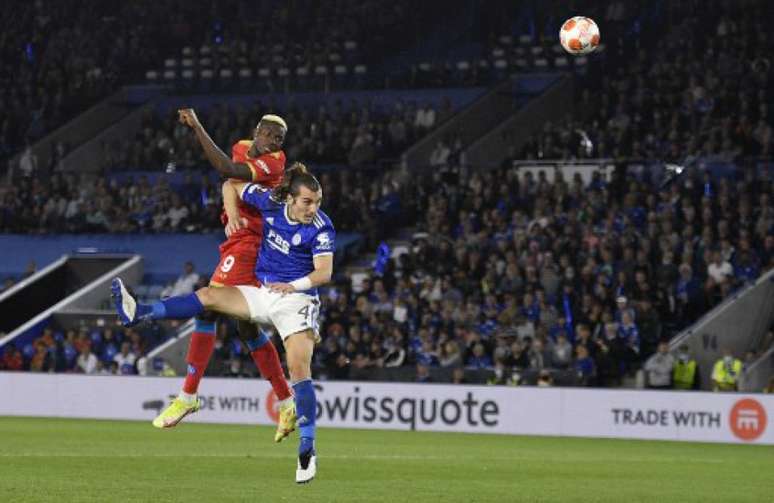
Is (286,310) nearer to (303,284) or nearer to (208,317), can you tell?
(303,284)

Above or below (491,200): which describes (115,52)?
above

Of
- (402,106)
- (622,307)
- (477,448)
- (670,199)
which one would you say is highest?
(402,106)

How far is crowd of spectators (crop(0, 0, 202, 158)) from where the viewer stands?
4472cm

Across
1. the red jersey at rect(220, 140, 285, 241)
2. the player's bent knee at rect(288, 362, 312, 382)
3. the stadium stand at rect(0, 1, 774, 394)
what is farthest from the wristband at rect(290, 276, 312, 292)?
the stadium stand at rect(0, 1, 774, 394)

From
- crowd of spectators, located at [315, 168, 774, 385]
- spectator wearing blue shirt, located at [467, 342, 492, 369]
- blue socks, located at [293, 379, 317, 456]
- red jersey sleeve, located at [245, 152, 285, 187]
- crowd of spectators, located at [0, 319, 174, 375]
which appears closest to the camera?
blue socks, located at [293, 379, 317, 456]

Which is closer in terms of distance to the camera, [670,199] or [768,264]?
[768,264]

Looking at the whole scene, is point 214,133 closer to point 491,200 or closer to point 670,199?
point 491,200

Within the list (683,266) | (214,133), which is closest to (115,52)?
(214,133)

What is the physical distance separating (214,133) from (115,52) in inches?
273

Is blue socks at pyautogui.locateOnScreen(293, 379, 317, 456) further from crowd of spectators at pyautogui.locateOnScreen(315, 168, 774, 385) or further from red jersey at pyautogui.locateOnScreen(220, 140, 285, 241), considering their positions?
crowd of spectators at pyautogui.locateOnScreen(315, 168, 774, 385)

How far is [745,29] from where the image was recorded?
35406mm

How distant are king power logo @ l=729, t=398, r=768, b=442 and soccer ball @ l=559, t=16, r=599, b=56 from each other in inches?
256

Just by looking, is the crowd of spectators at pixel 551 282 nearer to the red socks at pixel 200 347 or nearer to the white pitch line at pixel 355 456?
the white pitch line at pixel 355 456

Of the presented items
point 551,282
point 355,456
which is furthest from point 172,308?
point 551,282
